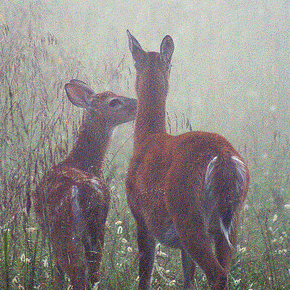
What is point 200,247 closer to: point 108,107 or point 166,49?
point 166,49

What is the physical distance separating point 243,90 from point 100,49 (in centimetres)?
307

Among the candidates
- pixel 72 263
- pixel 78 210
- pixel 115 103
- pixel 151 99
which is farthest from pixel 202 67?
pixel 72 263

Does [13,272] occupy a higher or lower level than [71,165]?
lower

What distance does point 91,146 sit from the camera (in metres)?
4.63

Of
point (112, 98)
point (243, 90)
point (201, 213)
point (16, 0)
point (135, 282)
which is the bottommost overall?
point (135, 282)

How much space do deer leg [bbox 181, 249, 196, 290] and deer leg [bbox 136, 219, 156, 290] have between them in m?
0.30

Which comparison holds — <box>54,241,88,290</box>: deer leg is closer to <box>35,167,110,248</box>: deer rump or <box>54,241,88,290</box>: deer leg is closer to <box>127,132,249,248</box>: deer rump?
<box>35,167,110,248</box>: deer rump

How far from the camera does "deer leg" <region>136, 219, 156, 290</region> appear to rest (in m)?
3.34

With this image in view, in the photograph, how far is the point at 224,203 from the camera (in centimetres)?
284

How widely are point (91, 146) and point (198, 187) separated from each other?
6.43ft

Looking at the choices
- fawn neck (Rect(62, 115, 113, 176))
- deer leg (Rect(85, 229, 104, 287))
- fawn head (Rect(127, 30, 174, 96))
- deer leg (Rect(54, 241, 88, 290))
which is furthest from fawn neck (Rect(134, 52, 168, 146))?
deer leg (Rect(54, 241, 88, 290))

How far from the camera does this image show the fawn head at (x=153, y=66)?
167 inches

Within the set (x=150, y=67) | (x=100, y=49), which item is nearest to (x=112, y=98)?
(x=150, y=67)

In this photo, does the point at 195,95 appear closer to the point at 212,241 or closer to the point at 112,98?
the point at 112,98
